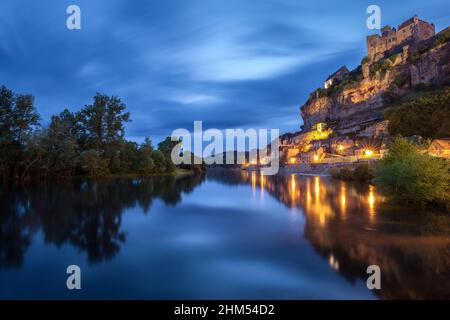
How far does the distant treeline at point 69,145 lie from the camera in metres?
40.0

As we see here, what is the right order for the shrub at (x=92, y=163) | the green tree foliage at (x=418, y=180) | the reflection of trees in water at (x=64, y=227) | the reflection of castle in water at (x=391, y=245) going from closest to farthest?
the reflection of castle in water at (x=391, y=245) < the reflection of trees in water at (x=64, y=227) < the green tree foliage at (x=418, y=180) < the shrub at (x=92, y=163)

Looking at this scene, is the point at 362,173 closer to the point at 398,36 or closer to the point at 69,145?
the point at 69,145

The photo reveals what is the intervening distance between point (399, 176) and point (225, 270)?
42.3ft

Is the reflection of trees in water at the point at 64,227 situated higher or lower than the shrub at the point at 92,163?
lower

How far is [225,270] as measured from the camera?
723cm

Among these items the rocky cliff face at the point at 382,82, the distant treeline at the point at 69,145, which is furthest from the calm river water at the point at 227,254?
the rocky cliff face at the point at 382,82

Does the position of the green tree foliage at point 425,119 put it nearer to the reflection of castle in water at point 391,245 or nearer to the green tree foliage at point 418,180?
the green tree foliage at point 418,180

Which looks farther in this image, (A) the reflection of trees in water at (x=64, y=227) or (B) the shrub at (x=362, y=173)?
(B) the shrub at (x=362, y=173)

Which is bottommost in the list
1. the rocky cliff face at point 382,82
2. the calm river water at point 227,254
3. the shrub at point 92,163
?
the calm river water at point 227,254

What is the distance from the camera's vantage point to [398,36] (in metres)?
112

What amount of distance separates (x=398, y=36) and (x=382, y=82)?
2612 cm

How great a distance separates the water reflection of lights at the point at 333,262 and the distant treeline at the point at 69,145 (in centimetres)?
4284
